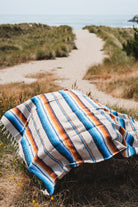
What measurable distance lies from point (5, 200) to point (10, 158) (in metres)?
0.59

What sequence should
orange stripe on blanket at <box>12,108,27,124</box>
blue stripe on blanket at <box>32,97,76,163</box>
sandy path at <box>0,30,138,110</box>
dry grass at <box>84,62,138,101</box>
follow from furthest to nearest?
sandy path at <box>0,30,138,110</box>, dry grass at <box>84,62,138,101</box>, orange stripe on blanket at <box>12,108,27,124</box>, blue stripe on blanket at <box>32,97,76,163</box>

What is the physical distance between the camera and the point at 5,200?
6.89ft

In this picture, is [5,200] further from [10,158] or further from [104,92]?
[104,92]

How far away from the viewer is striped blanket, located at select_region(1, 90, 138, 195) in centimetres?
205

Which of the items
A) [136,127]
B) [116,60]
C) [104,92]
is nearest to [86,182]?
[136,127]

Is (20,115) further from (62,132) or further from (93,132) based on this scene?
(93,132)

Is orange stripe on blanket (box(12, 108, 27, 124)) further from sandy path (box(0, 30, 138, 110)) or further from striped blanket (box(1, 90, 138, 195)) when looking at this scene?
sandy path (box(0, 30, 138, 110))

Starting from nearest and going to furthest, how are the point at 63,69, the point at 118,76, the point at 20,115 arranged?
the point at 20,115 < the point at 118,76 < the point at 63,69

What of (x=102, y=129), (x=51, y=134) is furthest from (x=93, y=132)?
(x=51, y=134)

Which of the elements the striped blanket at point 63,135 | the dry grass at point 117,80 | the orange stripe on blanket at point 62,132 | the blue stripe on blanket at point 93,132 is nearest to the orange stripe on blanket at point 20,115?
the striped blanket at point 63,135

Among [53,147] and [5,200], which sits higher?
[53,147]

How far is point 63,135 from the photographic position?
2139mm

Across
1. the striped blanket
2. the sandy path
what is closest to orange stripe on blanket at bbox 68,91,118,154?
the striped blanket

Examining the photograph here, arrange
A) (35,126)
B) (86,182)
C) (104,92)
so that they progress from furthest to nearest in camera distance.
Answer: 1. (104,92)
2. (35,126)
3. (86,182)
